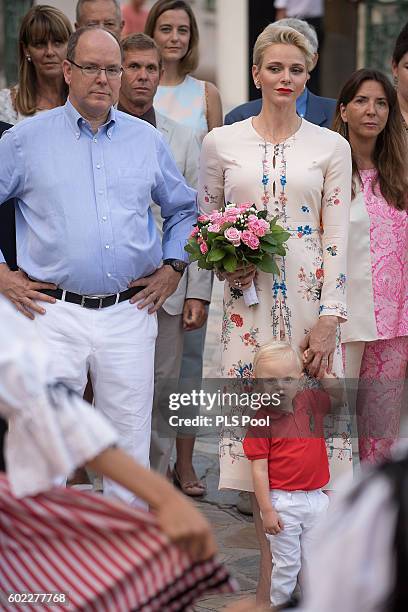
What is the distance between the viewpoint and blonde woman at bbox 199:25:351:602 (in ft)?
17.1

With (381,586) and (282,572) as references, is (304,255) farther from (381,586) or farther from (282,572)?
(381,586)

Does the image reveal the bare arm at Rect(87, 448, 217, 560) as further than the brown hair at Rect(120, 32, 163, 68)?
No

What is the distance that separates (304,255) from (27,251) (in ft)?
3.76

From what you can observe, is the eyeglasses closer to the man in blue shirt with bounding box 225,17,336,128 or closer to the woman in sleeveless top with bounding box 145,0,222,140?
the man in blue shirt with bounding box 225,17,336,128

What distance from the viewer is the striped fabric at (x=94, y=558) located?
9.27 feet

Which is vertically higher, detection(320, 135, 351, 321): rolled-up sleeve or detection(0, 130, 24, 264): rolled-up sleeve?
detection(0, 130, 24, 264): rolled-up sleeve

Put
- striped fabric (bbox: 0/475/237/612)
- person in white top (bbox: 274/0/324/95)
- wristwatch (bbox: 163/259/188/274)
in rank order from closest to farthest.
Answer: striped fabric (bbox: 0/475/237/612) < wristwatch (bbox: 163/259/188/274) < person in white top (bbox: 274/0/324/95)

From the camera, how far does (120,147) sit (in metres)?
5.07

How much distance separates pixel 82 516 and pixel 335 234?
2.58 m

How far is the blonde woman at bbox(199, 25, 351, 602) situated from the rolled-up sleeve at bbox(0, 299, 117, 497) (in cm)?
236

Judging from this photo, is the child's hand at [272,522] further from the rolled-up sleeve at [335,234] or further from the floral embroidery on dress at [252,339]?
the rolled-up sleeve at [335,234]

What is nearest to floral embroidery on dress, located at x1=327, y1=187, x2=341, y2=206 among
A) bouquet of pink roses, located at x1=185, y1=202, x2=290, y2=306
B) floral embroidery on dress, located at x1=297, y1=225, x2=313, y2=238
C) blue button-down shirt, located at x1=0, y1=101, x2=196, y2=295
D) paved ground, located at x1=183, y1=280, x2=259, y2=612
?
floral embroidery on dress, located at x1=297, y1=225, x2=313, y2=238

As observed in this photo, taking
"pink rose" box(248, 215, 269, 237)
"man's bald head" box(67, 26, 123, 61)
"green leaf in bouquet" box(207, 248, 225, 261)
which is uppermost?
"man's bald head" box(67, 26, 123, 61)

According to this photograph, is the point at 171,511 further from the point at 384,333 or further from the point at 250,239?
the point at 384,333
